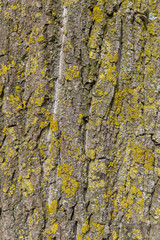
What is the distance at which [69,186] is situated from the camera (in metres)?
1.27

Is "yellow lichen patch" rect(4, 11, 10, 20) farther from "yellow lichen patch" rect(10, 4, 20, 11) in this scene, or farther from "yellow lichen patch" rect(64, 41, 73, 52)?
"yellow lichen patch" rect(64, 41, 73, 52)

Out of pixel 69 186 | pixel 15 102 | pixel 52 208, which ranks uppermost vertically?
pixel 15 102

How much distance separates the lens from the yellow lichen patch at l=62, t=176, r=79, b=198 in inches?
49.9

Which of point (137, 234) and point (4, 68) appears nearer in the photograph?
point (137, 234)

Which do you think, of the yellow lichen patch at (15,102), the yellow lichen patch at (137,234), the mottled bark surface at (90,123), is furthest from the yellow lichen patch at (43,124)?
the yellow lichen patch at (137,234)

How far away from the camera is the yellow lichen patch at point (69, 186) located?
1.27m

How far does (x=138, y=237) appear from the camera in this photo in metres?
1.24

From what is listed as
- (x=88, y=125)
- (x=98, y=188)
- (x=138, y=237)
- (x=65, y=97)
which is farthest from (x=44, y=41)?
(x=138, y=237)

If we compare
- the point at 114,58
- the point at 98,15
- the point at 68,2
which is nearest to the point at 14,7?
the point at 68,2

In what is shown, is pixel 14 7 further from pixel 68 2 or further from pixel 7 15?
pixel 68 2

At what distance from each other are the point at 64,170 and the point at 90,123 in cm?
31

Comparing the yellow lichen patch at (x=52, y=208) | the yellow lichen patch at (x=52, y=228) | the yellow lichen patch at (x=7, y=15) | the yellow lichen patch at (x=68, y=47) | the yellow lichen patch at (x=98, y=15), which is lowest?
the yellow lichen patch at (x=52, y=228)

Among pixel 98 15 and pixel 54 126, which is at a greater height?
pixel 98 15

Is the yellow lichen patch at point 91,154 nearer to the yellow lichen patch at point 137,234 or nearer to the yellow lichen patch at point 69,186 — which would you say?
the yellow lichen patch at point 69,186
